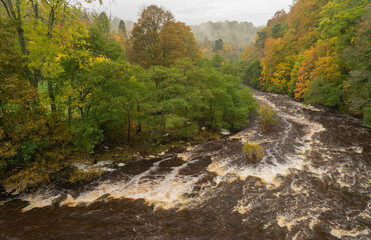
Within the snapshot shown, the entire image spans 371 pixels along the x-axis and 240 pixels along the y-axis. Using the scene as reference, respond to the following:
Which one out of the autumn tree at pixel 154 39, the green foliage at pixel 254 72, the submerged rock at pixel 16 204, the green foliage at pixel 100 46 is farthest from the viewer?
the green foliage at pixel 254 72

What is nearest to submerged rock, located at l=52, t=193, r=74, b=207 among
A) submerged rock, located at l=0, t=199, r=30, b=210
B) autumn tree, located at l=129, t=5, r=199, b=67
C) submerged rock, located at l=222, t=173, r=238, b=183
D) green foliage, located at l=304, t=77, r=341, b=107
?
submerged rock, located at l=0, t=199, r=30, b=210

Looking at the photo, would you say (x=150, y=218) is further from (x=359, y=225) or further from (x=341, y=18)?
(x=341, y=18)

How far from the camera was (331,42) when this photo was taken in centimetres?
2770

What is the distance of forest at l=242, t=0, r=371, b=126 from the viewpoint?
19152mm

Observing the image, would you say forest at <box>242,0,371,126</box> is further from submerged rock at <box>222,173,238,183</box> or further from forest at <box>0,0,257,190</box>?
submerged rock at <box>222,173,238,183</box>

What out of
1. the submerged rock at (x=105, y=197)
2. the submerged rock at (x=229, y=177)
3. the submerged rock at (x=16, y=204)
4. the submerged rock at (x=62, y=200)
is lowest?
the submerged rock at (x=229, y=177)

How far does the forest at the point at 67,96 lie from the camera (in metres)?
8.88

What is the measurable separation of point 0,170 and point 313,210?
15.0 meters

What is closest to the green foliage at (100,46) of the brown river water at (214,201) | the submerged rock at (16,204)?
the brown river water at (214,201)

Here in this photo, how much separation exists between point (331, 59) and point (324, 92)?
15.5ft

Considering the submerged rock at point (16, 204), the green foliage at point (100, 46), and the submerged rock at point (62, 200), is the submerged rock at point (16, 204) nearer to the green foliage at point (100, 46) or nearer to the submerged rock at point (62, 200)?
the submerged rock at point (62, 200)

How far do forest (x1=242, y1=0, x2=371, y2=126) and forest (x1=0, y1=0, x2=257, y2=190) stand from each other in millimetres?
13200

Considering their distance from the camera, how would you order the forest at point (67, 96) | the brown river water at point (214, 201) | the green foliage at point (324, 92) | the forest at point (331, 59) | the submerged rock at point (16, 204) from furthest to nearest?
the green foliage at point (324, 92) → the forest at point (331, 59) → the forest at point (67, 96) → the submerged rock at point (16, 204) → the brown river water at point (214, 201)

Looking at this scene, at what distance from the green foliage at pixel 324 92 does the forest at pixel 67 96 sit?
1403cm
